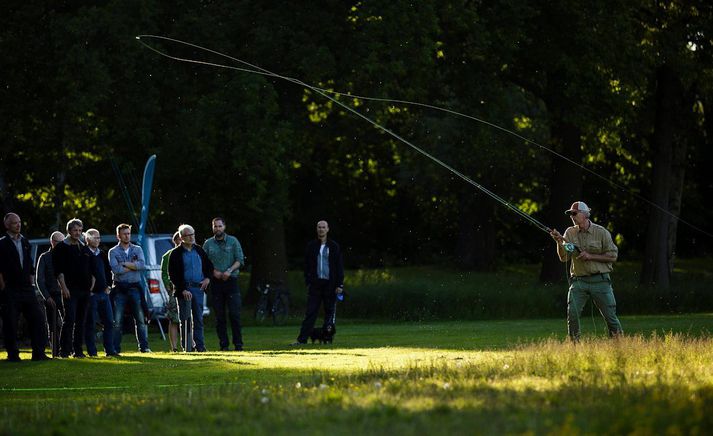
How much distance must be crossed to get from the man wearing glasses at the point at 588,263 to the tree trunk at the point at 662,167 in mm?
21244

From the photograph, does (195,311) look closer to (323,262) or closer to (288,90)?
(323,262)

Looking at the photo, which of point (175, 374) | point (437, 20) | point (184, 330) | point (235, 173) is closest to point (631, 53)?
point (437, 20)

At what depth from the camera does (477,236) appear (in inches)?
2256

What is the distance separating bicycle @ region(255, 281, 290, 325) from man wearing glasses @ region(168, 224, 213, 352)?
11.9 m

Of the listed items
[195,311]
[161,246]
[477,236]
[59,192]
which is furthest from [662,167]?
[195,311]

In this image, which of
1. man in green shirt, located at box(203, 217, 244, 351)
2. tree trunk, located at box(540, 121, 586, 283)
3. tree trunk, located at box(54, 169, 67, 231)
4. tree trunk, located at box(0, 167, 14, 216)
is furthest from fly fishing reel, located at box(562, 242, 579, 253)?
tree trunk, located at box(0, 167, 14, 216)

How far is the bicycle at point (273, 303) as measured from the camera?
3403 centimetres

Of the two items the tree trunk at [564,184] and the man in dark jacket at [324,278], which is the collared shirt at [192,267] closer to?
the man in dark jacket at [324,278]

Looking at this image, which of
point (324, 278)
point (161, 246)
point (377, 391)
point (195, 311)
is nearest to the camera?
point (377, 391)

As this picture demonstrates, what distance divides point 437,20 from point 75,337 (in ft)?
49.0

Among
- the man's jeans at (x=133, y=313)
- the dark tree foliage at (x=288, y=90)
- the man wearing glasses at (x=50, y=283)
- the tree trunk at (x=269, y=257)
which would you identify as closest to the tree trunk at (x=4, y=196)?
the dark tree foliage at (x=288, y=90)

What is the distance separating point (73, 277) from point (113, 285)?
164cm

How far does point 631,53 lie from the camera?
35.0m

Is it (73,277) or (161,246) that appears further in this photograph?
(161,246)
